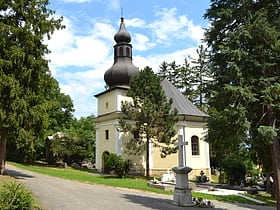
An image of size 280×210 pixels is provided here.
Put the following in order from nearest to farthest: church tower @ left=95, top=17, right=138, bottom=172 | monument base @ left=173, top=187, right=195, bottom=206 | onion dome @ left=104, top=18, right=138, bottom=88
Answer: monument base @ left=173, top=187, right=195, bottom=206 < church tower @ left=95, top=17, right=138, bottom=172 < onion dome @ left=104, top=18, right=138, bottom=88

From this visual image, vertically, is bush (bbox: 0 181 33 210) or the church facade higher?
the church facade

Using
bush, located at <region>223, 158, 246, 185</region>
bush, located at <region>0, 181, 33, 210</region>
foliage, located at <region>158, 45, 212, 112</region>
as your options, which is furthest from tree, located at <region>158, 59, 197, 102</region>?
bush, located at <region>0, 181, 33, 210</region>

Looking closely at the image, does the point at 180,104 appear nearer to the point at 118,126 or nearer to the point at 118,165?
the point at 118,126

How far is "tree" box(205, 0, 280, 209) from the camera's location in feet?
33.2

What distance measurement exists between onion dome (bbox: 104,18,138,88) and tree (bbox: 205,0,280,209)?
1907cm

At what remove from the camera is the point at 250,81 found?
10445 mm

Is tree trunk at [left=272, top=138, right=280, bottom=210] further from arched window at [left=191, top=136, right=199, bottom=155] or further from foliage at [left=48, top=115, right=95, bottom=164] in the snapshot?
foliage at [left=48, top=115, right=95, bottom=164]

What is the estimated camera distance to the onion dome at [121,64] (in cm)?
3019

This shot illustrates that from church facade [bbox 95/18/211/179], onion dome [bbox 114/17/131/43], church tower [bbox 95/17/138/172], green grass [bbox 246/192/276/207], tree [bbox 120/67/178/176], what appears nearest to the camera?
green grass [bbox 246/192/276/207]

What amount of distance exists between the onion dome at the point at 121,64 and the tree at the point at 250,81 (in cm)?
1907

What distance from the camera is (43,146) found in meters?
35.8

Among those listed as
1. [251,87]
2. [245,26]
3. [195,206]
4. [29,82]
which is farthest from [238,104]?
[29,82]

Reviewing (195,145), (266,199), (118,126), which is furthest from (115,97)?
(266,199)

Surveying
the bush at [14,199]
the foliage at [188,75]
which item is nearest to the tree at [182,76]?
the foliage at [188,75]
